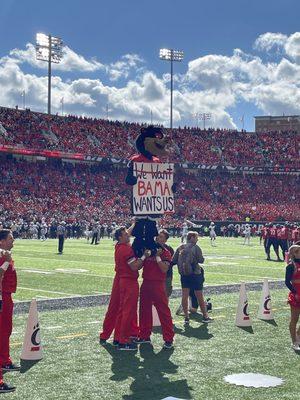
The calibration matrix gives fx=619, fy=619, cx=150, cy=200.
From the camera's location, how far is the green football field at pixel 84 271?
15.3 m

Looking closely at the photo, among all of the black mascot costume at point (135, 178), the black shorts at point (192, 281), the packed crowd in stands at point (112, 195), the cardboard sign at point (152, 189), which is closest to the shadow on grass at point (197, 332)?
the black shorts at point (192, 281)

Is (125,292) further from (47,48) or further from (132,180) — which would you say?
(47,48)

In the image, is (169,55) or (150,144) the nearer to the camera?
(150,144)

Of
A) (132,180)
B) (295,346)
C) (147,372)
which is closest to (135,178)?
(132,180)

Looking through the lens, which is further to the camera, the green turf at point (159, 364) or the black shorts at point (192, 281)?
the black shorts at point (192, 281)

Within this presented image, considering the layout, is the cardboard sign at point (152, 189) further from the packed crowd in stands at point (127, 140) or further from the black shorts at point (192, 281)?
the packed crowd in stands at point (127, 140)

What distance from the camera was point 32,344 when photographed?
817cm

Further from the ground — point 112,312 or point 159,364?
point 112,312

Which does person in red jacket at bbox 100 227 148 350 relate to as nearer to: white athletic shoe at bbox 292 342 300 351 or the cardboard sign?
the cardboard sign

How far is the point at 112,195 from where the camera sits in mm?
51875

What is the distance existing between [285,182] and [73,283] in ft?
162

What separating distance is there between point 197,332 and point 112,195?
41920 mm

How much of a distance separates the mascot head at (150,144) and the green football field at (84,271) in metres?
6.09

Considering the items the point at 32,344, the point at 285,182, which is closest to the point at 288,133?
the point at 285,182
